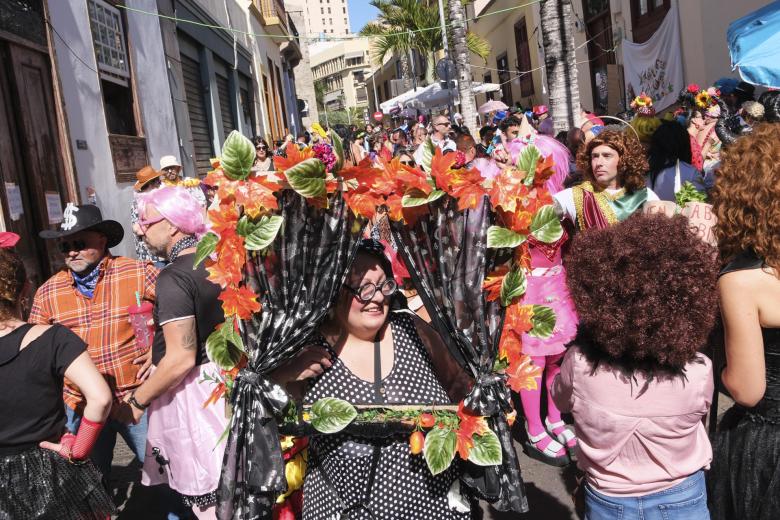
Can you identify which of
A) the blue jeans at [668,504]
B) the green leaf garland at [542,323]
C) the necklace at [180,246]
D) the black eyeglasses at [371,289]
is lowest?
the blue jeans at [668,504]

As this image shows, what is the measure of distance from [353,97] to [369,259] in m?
103

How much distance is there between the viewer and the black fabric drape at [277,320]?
2.16m

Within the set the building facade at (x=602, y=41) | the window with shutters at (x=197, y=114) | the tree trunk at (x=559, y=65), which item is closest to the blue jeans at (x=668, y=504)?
the tree trunk at (x=559, y=65)

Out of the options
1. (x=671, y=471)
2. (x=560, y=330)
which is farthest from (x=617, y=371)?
(x=560, y=330)

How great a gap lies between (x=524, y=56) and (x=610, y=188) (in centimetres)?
2300

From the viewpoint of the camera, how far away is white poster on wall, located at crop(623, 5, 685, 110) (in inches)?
501

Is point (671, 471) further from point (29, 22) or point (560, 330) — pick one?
point (29, 22)

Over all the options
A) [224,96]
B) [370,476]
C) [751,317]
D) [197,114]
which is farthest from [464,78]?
[370,476]

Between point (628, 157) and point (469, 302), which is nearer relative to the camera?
point (469, 302)

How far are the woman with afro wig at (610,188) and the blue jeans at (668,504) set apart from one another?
1932mm

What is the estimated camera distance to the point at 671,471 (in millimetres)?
2143

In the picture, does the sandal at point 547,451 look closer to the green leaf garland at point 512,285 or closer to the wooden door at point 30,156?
the green leaf garland at point 512,285

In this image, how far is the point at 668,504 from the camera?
2.17m

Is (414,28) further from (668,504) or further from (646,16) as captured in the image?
(668,504)
